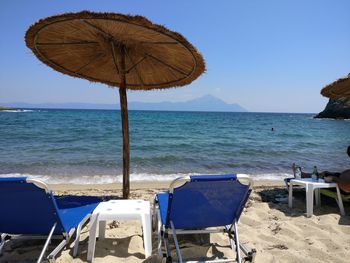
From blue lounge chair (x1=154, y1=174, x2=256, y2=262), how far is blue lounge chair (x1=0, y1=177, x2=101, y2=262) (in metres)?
0.93

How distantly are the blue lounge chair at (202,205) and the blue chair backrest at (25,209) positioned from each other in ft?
3.29

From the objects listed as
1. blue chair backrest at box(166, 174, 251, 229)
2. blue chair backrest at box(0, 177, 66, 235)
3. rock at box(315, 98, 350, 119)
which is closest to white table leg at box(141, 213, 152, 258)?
blue chair backrest at box(166, 174, 251, 229)

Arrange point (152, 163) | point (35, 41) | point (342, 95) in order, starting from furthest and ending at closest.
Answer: point (152, 163) → point (342, 95) → point (35, 41)

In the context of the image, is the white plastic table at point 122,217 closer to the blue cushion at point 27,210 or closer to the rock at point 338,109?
the blue cushion at point 27,210

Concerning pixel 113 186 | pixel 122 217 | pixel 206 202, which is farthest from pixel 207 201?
pixel 113 186

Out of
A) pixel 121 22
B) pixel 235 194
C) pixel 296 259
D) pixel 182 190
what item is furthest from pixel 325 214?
pixel 121 22

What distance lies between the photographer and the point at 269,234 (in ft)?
11.8

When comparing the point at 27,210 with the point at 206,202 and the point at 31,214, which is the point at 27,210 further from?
the point at 206,202

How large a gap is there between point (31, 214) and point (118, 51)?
2566mm

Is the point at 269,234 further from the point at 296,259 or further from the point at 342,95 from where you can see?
the point at 342,95

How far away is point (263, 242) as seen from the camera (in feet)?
11.1

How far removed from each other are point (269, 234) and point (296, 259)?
66 cm

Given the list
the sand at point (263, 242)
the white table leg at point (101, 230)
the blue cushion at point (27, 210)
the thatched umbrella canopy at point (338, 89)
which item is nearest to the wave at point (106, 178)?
the thatched umbrella canopy at point (338, 89)

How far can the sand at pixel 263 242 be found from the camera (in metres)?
3.00
